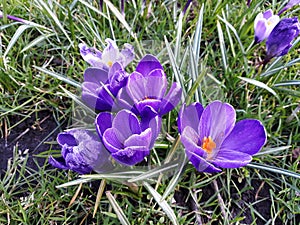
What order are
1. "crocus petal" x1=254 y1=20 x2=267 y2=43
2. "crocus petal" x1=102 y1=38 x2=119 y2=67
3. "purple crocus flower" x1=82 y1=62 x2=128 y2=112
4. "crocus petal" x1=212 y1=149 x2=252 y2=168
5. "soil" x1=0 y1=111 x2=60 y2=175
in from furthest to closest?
"soil" x1=0 y1=111 x2=60 y2=175
"crocus petal" x1=254 y1=20 x2=267 y2=43
"crocus petal" x1=102 y1=38 x2=119 y2=67
"purple crocus flower" x1=82 y1=62 x2=128 y2=112
"crocus petal" x1=212 y1=149 x2=252 y2=168

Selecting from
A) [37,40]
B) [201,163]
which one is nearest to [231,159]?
[201,163]

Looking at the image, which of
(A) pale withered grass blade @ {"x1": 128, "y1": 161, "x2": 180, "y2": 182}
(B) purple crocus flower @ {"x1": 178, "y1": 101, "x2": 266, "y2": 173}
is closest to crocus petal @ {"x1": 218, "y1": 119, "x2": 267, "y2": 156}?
(B) purple crocus flower @ {"x1": 178, "y1": 101, "x2": 266, "y2": 173}

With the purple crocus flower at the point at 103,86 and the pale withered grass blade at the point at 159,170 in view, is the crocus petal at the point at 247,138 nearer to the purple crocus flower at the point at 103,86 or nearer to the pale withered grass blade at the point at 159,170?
the pale withered grass blade at the point at 159,170

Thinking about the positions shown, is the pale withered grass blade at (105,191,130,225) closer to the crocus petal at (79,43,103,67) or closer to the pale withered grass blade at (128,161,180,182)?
the pale withered grass blade at (128,161,180,182)

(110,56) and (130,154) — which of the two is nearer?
(130,154)

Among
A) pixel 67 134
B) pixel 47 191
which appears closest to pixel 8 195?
pixel 47 191

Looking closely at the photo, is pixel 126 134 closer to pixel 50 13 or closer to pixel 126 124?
pixel 126 124
